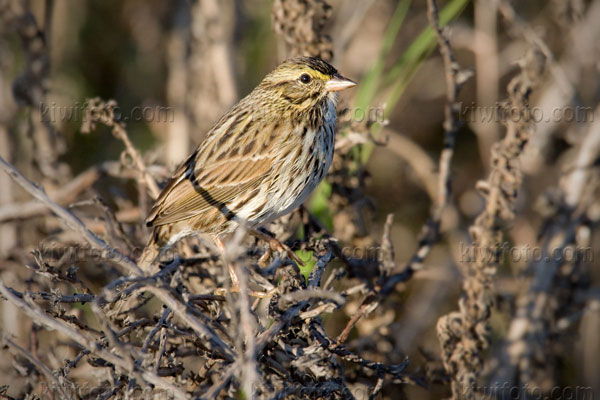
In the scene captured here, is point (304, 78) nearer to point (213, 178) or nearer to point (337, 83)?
point (337, 83)

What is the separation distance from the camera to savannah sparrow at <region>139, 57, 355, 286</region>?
138 inches

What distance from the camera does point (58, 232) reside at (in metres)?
4.18

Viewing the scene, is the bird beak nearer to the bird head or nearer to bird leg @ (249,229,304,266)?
the bird head

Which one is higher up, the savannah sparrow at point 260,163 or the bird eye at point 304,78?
the bird eye at point 304,78

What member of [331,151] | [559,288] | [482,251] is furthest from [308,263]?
[559,288]

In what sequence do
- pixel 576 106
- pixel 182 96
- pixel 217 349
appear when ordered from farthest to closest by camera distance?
pixel 182 96, pixel 576 106, pixel 217 349

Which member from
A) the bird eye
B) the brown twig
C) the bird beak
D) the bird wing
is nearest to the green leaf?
the bird beak

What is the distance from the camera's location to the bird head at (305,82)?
362 centimetres

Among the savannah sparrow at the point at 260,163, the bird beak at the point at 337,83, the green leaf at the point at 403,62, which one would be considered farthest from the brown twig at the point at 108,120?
the green leaf at the point at 403,62

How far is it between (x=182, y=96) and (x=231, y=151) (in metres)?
1.76

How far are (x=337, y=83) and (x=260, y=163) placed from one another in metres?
0.62

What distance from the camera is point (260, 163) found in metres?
3.63

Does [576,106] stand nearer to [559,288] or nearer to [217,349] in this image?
[559,288]

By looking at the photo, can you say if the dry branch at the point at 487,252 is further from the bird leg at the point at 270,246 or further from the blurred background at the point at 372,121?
the bird leg at the point at 270,246
